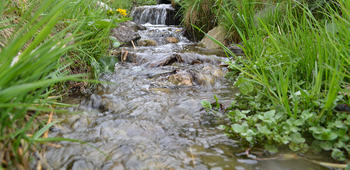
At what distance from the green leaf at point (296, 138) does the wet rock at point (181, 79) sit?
163 centimetres

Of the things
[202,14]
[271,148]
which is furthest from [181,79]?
[202,14]

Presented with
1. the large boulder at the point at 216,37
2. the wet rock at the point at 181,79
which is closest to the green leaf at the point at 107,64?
the wet rock at the point at 181,79

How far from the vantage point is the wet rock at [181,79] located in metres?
2.78

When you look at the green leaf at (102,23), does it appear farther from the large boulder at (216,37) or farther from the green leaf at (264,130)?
the large boulder at (216,37)

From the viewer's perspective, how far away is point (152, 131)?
61.0 inches

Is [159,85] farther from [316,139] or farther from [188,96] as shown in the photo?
[316,139]

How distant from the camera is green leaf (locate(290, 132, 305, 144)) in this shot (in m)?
1.21

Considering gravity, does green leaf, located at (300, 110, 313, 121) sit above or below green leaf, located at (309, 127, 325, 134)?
above

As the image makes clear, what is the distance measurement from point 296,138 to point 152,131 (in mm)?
941

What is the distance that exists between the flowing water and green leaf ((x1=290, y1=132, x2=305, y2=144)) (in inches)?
5.0

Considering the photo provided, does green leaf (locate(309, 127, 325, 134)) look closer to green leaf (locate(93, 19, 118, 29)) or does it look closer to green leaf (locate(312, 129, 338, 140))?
green leaf (locate(312, 129, 338, 140))

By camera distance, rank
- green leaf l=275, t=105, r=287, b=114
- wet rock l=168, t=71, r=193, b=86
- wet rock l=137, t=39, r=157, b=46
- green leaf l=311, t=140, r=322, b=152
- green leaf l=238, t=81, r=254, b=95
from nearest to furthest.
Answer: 1. green leaf l=311, t=140, r=322, b=152
2. green leaf l=275, t=105, r=287, b=114
3. green leaf l=238, t=81, r=254, b=95
4. wet rock l=168, t=71, r=193, b=86
5. wet rock l=137, t=39, r=157, b=46

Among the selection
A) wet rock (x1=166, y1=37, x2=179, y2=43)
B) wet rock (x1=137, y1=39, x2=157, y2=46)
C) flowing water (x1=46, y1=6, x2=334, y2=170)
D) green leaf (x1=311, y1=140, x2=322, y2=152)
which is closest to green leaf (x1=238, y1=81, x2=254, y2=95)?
flowing water (x1=46, y1=6, x2=334, y2=170)

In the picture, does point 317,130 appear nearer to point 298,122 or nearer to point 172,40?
point 298,122
